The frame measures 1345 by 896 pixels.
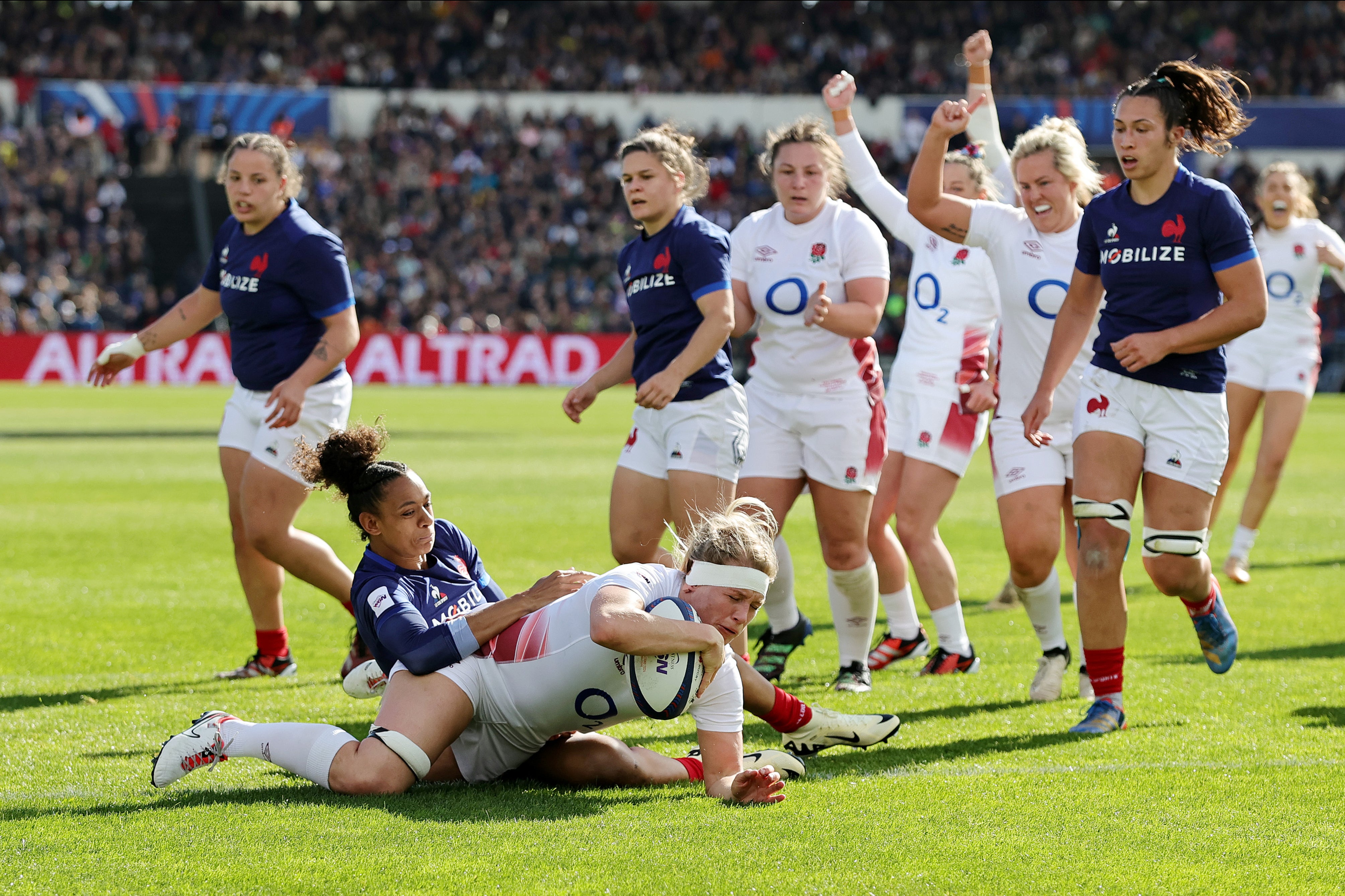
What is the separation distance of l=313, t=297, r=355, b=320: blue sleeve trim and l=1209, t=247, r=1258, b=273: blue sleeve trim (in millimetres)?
3582

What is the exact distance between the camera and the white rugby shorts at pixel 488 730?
4309 millimetres

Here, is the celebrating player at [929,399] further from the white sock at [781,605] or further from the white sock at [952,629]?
the white sock at [781,605]

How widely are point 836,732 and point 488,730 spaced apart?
3.80 feet

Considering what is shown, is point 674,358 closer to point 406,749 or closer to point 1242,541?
point 406,749

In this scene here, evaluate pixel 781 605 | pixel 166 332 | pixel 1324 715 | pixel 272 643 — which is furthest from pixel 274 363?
pixel 1324 715

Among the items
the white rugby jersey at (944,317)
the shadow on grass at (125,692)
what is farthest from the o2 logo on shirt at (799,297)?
the shadow on grass at (125,692)

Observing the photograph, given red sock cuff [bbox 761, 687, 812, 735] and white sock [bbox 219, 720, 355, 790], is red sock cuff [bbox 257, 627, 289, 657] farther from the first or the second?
red sock cuff [bbox 761, 687, 812, 735]

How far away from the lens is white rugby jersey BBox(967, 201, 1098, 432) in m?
5.96

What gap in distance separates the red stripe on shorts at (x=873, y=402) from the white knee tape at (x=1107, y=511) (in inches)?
44.2

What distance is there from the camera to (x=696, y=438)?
5.62 m

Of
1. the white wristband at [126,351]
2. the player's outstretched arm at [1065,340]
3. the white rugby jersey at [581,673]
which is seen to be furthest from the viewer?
the white wristband at [126,351]

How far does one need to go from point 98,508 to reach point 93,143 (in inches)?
1078

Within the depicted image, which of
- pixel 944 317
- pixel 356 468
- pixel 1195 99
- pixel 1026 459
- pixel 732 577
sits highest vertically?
pixel 1195 99

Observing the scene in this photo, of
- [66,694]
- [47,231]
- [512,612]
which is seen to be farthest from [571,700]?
[47,231]
